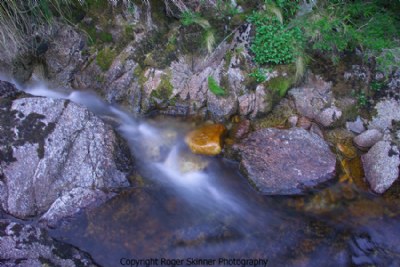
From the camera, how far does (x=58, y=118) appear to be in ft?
15.5

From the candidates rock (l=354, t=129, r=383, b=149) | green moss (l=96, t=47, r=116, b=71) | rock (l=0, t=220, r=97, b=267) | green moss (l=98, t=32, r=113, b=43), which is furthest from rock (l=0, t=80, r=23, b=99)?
rock (l=354, t=129, r=383, b=149)

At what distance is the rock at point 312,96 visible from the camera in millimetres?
5387

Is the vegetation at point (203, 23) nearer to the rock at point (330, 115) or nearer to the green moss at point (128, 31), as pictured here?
the green moss at point (128, 31)

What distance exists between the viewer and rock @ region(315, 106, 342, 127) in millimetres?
5297

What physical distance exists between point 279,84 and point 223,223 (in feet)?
7.70

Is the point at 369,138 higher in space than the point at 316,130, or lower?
lower

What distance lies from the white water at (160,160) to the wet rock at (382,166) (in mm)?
1933

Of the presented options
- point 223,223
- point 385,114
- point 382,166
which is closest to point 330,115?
point 385,114

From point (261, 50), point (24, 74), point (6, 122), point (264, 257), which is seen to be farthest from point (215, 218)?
point (24, 74)

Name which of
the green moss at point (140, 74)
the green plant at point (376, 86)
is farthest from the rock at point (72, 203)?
the green plant at point (376, 86)

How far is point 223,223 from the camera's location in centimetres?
457

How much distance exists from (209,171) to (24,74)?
370 cm

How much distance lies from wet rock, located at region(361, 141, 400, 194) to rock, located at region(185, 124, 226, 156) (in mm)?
2175

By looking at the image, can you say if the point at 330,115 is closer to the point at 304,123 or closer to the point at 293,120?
the point at 304,123
